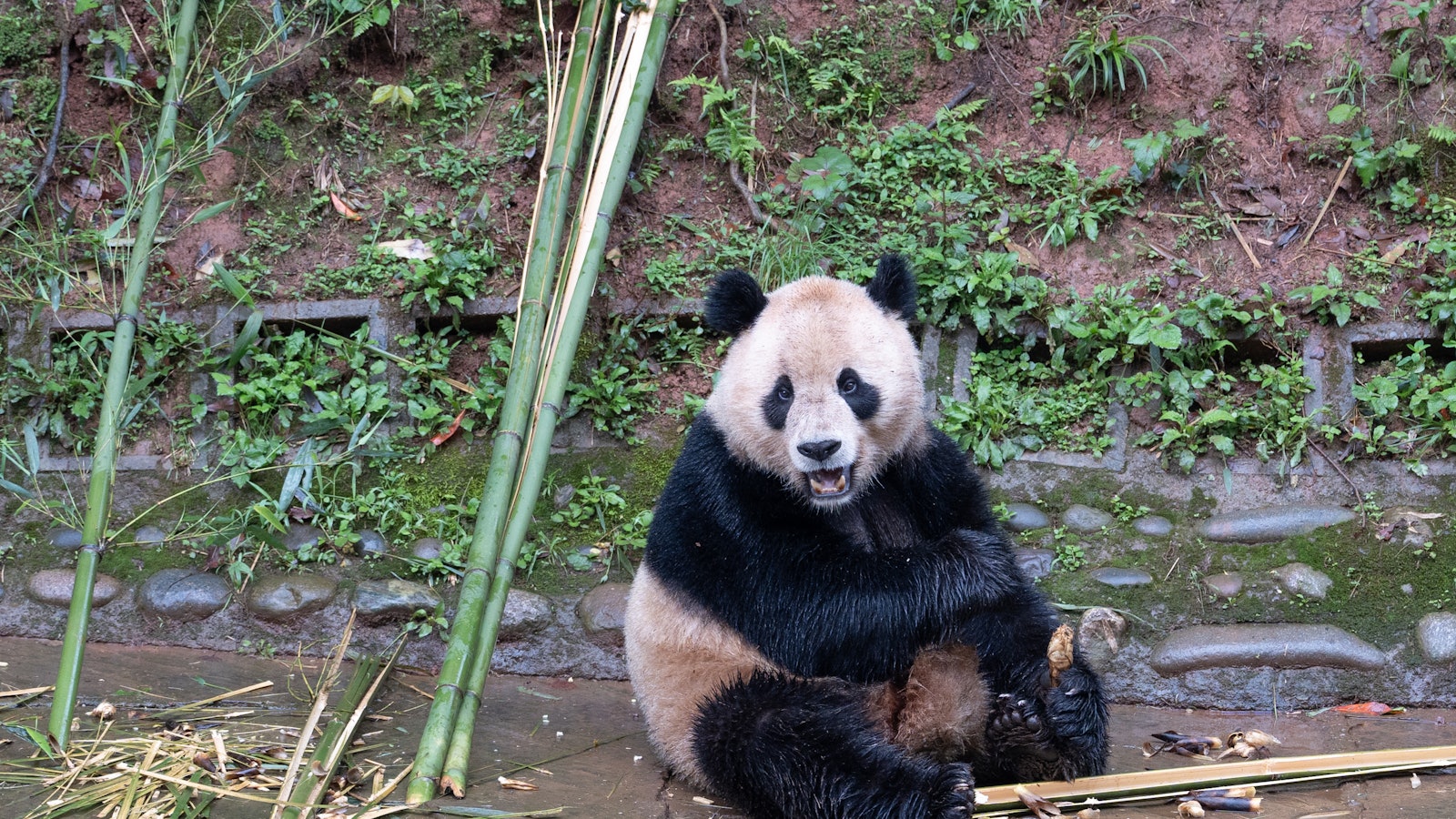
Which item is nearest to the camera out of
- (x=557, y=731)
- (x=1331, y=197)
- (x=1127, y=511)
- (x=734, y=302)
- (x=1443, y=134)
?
(x=734, y=302)

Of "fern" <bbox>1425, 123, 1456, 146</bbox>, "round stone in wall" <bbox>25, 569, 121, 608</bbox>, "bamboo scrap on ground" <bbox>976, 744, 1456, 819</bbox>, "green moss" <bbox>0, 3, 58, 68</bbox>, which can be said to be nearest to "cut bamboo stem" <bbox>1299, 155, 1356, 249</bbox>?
"fern" <bbox>1425, 123, 1456, 146</bbox>

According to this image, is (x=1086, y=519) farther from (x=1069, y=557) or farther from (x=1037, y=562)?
(x=1037, y=562)

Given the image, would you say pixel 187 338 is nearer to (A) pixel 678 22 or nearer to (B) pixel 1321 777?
(A) pixel 678 22

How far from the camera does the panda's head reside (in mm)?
3570

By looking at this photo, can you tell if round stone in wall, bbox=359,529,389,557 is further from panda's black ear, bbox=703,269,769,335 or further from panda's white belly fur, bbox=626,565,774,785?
panda's black ear, bbox=703,269,769,335

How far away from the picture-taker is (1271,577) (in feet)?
16.9

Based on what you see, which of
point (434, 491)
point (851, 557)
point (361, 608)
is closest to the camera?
point (851, 557)

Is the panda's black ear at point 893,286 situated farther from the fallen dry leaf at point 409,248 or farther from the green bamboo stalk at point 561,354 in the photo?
the fallen dry leaf at point 409,248

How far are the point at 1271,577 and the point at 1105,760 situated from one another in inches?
77.4

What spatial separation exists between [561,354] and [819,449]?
1.47m

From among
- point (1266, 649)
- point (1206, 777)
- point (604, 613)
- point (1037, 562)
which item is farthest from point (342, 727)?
point (1266, 649)

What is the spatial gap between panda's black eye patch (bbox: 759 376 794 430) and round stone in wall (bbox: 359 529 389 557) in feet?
9.16

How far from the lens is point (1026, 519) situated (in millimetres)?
5555

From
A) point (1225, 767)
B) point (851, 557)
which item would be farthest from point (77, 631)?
point (1225, 767)
